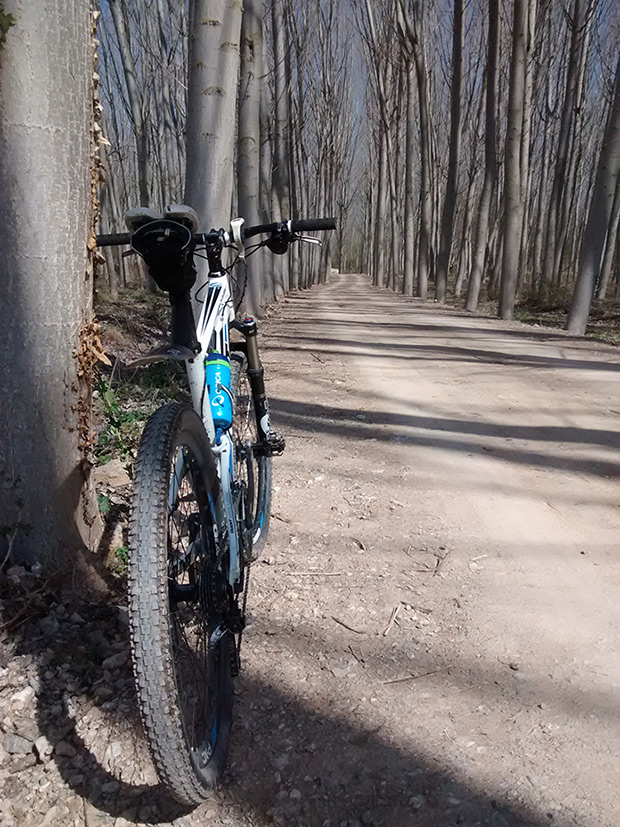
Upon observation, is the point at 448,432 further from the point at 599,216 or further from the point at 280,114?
the point at 280,114

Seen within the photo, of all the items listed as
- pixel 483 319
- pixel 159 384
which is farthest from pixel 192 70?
pixel 483 319

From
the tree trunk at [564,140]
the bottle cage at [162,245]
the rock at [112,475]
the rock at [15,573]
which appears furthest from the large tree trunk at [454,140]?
the rock at [15,573]

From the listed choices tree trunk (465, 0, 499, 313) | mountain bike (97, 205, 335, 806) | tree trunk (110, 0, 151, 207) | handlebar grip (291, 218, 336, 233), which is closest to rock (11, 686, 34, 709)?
mountain bike (97, 205, 335, 806)

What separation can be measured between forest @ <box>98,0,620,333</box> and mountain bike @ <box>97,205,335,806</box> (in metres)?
3.92

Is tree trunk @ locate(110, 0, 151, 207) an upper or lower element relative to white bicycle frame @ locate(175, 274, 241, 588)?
upper

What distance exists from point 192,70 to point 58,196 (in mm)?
4079

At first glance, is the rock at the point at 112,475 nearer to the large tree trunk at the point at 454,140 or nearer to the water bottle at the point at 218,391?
the water bottle at the point at 218,391

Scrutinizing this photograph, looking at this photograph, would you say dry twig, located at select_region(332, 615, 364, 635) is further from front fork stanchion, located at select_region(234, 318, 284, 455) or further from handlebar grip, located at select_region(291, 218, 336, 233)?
handlebar grip, located at select_region(291, 218, 336, 233)

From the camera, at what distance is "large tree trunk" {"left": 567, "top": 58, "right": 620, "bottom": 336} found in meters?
9.20

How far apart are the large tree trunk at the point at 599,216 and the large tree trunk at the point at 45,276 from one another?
9041mm

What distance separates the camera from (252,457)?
9.24ft

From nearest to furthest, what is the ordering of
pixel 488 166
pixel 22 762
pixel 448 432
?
pixel 22 762 → pixel 448 432 → pixel 488 166

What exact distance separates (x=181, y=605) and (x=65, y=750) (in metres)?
0.59

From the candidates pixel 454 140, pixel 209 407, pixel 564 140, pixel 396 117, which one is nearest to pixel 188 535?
pixel 209 407
